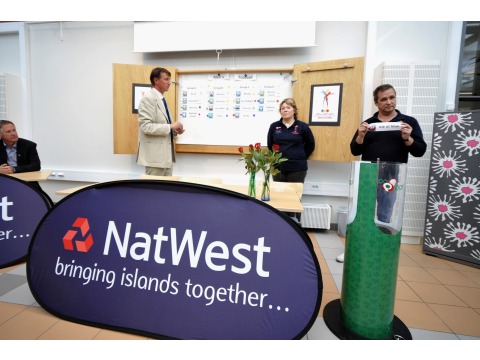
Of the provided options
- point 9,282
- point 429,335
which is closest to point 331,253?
point 429,335

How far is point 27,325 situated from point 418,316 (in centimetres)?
222

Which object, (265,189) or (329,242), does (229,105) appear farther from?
(329,242)

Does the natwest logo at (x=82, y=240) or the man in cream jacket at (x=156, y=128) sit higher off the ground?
the man in cream jacket at (x=156, y=128)

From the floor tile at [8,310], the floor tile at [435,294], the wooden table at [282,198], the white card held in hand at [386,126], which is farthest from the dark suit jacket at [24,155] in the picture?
the floor tile at [435,294]

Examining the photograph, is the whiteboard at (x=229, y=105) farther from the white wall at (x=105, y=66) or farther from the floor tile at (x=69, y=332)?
the floor tile at (x=69, y=332)

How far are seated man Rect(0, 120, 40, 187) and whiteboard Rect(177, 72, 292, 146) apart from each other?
5.52ft

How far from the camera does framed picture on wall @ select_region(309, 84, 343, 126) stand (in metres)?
3.05

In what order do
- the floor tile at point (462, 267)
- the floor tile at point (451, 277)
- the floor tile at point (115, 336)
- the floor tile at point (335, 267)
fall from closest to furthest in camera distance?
the floor tile at point (115, 336) → the floor tile at point (451, 277) → the floor tile at point (335, 267) → the floor tile at point (462, 267)

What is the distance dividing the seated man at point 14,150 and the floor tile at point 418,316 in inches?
143

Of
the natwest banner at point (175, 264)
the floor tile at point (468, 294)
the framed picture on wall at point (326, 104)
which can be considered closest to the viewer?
the natwest banner at point (175, 264)

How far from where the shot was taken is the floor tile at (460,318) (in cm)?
147

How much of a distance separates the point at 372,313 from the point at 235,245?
0.80 metres
